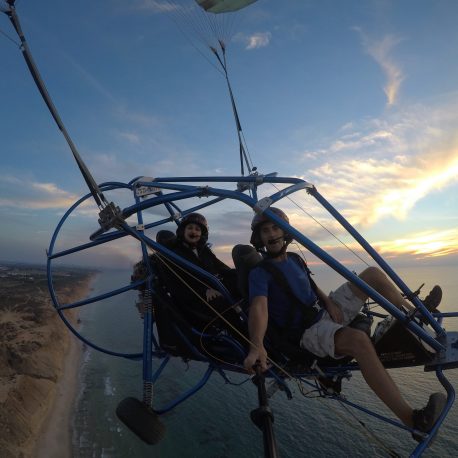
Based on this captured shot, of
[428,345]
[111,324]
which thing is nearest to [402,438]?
[428,345]

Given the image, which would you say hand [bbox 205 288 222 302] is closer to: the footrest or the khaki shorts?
the khaki shorts

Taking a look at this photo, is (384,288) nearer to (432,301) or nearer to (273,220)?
(432,301)

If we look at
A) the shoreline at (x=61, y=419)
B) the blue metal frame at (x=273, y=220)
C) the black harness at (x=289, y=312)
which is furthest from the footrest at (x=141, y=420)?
the shoreline at (x=61, y=419)

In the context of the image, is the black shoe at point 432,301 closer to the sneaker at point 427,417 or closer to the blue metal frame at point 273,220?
the blue metal frame at point 273,220

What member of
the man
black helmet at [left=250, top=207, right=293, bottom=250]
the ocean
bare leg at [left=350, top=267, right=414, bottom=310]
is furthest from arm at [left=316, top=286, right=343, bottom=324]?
the ocean

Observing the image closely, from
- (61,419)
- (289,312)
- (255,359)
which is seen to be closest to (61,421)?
(61,419)

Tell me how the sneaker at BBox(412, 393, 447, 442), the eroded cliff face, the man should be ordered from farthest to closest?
the eroded cliff face → the man → the sneaker at BBox(412, 393, 447, 442)

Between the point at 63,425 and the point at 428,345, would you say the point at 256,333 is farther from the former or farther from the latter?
the point at 63,425
